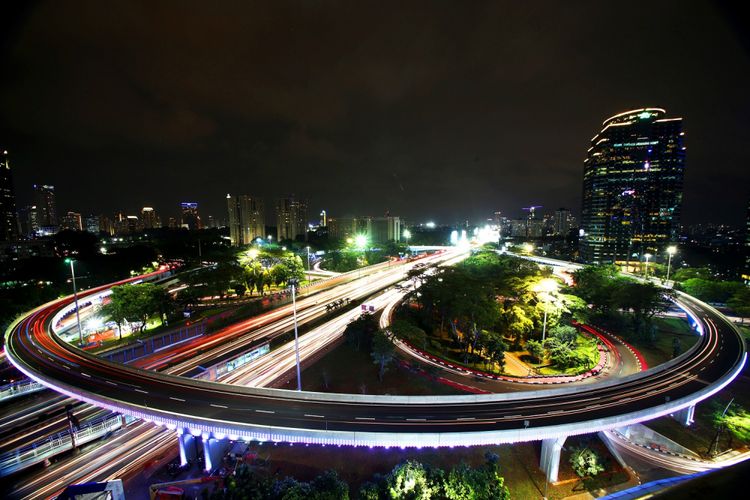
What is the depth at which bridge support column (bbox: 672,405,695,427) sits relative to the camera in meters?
19.4

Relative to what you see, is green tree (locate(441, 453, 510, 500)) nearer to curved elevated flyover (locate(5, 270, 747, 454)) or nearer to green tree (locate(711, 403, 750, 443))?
curved elevated flyover (locate(5, 270, 747, 454))

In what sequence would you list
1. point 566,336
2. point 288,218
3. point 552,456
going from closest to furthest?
point 552,456, point 566,336, point 288,218

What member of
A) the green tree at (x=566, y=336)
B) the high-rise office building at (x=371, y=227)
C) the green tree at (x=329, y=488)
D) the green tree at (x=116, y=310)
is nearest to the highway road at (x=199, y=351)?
the green tree at (x=116, y=310)

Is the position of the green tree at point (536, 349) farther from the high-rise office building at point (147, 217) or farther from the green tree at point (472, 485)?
the high-rise office building at point (147, 217)

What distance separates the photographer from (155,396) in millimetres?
16266

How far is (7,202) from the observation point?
8925cm

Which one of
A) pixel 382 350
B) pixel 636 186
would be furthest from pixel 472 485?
pixel 636 186

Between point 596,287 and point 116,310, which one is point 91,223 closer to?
point 116,310

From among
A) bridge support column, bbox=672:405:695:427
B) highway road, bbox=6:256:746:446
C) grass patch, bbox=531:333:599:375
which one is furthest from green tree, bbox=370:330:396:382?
bridge support column, bbox=672:405:695:427

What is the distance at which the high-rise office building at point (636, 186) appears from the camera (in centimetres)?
8612

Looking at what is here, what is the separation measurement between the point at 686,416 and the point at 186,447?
2953cm

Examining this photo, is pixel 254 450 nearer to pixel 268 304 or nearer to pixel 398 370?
pixel 398 370

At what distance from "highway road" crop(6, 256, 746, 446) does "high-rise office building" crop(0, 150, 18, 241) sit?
347 feet

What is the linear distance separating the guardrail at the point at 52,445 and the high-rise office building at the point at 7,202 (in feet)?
355
